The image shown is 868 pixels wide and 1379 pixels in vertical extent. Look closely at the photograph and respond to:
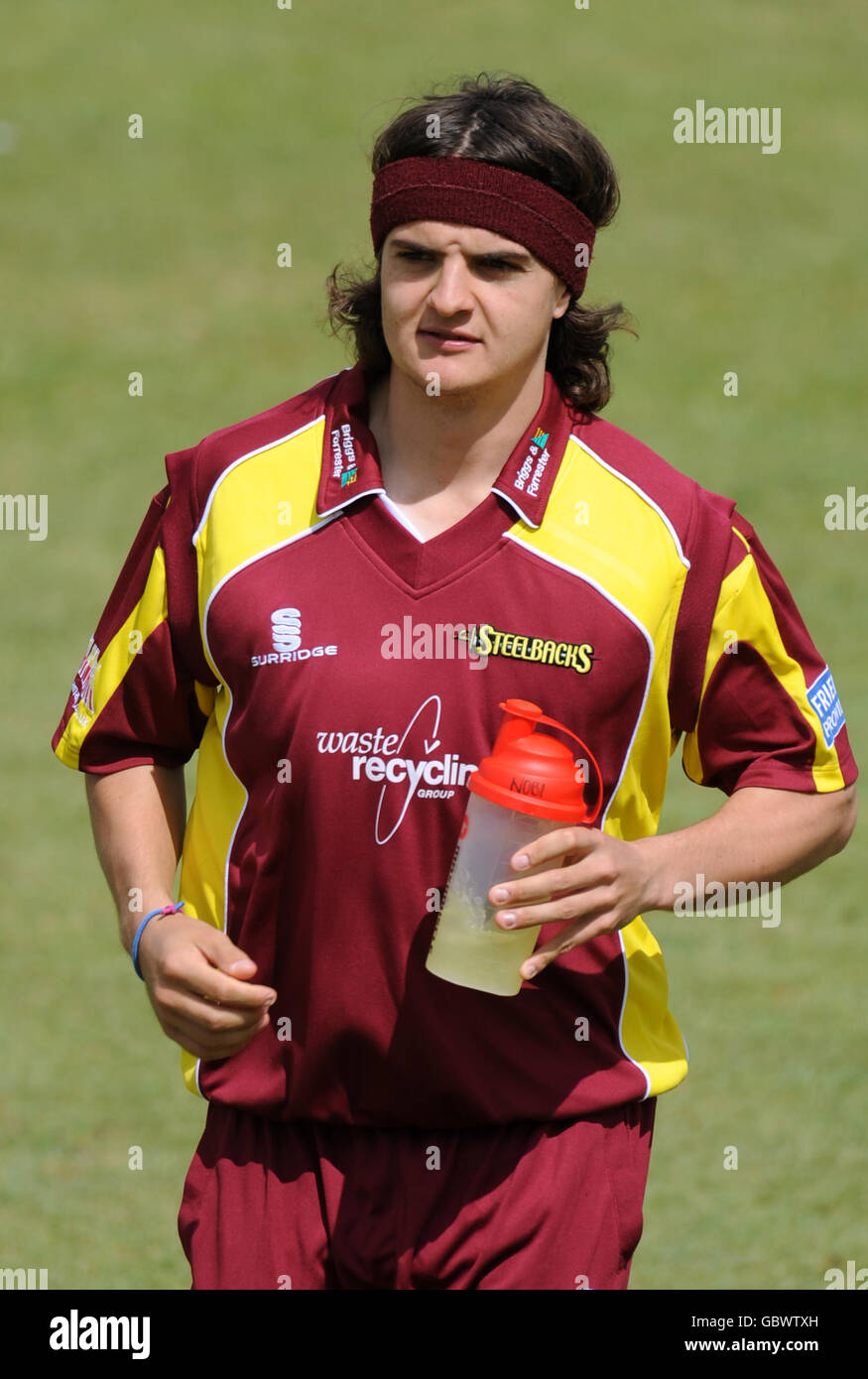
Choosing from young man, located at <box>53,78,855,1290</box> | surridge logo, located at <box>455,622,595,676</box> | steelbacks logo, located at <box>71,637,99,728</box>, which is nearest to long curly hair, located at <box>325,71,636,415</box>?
young man, located at <box>53,78,855,1290</box>

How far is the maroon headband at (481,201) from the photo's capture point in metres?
3.38

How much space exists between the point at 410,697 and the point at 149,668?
0.55 m

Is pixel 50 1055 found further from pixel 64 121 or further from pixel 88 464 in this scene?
pixel 64 121

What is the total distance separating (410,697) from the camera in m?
3.31

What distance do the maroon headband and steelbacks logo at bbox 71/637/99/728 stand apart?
0.98 metres

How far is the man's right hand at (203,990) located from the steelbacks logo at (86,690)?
1.71 ft

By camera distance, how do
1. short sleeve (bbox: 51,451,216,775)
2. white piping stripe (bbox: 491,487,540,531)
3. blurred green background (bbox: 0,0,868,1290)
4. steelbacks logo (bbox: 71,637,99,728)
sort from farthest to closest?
blurred green background (bbox: 0,0,868,1290) → steelbacks logo (bbox: 71,637,99,728) → short sleeve (bbox: 51,451,216,775) → white piping stripe (bbox: 491,487,540,531)

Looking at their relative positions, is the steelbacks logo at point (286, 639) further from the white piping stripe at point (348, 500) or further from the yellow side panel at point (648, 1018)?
the yellow side panel at point (648, 1018)

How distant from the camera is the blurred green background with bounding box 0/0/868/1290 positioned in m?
6.93

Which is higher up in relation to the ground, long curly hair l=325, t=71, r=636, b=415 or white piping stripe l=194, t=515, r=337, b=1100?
long curly hair l=325, t=71, r=636, b=415

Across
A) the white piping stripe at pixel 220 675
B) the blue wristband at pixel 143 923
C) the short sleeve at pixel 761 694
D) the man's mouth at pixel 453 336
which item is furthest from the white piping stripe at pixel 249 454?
the short sleeve at pixel 761 694

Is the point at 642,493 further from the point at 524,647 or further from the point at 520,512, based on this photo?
the point at 524,647

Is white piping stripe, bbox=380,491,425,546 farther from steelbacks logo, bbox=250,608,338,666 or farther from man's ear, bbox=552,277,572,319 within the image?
man's ear, bbox=552,277,572,319
